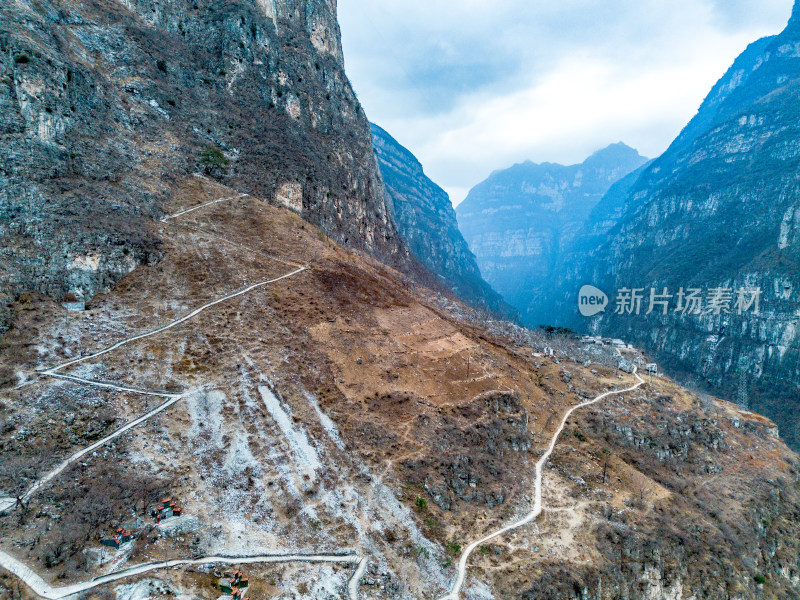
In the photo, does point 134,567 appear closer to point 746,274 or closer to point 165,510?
point 165,510

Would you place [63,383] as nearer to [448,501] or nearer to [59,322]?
[59,322]

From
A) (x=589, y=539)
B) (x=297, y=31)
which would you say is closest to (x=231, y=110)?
(x=297, y=31)

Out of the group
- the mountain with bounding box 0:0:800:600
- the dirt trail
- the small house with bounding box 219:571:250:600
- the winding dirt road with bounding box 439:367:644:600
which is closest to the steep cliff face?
the mountain with bounding box 0:0:800:600

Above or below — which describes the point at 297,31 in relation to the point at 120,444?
above

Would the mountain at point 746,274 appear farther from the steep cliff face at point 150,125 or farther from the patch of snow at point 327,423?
the steep cliff face at point 150,125

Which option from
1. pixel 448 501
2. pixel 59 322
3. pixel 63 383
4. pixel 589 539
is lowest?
pixel 589 539

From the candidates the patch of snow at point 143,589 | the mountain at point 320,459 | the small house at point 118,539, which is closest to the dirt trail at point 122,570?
the mountain at point 320,459

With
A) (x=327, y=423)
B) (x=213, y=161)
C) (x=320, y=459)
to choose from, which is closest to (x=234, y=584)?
(x=320, y=459)

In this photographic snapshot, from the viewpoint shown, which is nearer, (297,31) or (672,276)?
(297,31)
